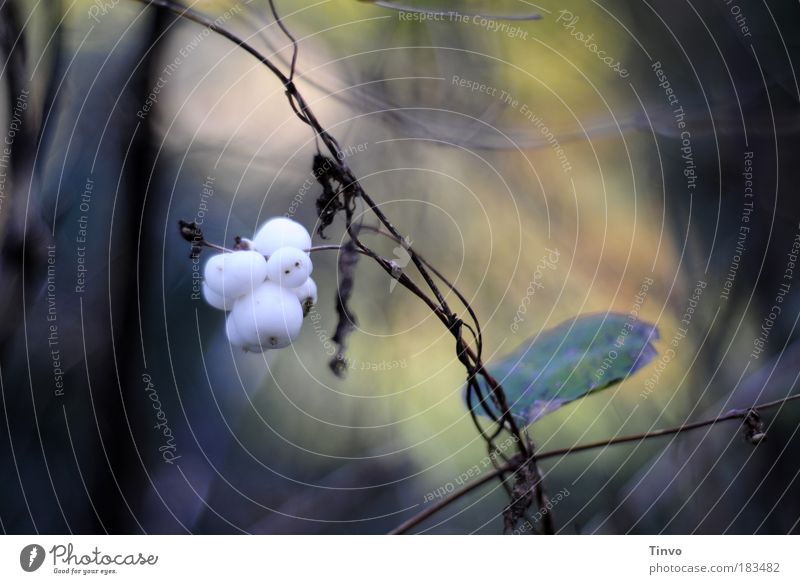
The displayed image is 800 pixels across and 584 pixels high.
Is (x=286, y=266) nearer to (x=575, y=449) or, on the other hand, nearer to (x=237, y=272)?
(x=237, y=272)

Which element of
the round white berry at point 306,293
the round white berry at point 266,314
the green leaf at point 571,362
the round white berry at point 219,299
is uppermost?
the round white berry at point 219,299

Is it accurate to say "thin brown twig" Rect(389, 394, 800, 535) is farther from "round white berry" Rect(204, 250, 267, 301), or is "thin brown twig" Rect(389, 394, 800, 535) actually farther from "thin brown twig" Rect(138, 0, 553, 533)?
"round white berry" Rect(204, 250, 267, 301)

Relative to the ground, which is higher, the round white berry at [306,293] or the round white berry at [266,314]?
the round white berry at [306,293]

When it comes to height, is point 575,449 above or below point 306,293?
below

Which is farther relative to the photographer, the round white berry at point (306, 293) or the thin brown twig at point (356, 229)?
the thin brown twig at point (356, 229)

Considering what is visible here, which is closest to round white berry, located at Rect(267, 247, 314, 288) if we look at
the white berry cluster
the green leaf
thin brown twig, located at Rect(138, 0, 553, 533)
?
the white berry cluster

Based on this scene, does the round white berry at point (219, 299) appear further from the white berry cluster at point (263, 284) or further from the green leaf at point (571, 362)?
the green leaf at point (571, 362)
